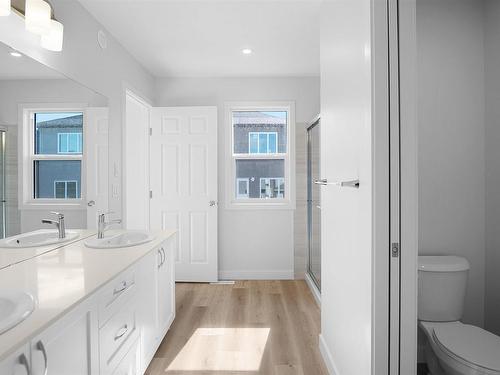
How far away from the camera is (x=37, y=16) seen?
1573mm

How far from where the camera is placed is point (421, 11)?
1.98m

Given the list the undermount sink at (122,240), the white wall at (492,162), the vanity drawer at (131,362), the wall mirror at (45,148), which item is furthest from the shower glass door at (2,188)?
the white wall at (492,162)

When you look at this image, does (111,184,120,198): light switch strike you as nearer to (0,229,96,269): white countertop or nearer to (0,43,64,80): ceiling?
(0,229,96,269): white countertop

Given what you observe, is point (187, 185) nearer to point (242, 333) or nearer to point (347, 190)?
point (242, 333)

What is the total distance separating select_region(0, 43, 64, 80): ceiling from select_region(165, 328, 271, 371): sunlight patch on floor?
191 centimetres

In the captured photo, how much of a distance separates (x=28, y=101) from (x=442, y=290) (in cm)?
258

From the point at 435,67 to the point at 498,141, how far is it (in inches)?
24.3

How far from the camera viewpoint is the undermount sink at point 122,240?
5.92 ft

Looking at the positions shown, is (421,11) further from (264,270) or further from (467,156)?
(264,270)

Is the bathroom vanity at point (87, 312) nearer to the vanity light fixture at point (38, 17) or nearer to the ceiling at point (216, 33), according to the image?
the vanity light fixture at point (38, 17)

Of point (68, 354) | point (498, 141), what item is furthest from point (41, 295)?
point (498, 141)

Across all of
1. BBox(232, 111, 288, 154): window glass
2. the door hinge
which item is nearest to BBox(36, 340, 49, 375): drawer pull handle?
the door hinge

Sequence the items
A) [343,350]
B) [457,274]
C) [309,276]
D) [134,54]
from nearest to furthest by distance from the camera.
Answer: [343,350]
[457,274]
[134,54]
[309,276]

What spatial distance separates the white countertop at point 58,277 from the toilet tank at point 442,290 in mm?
1673
